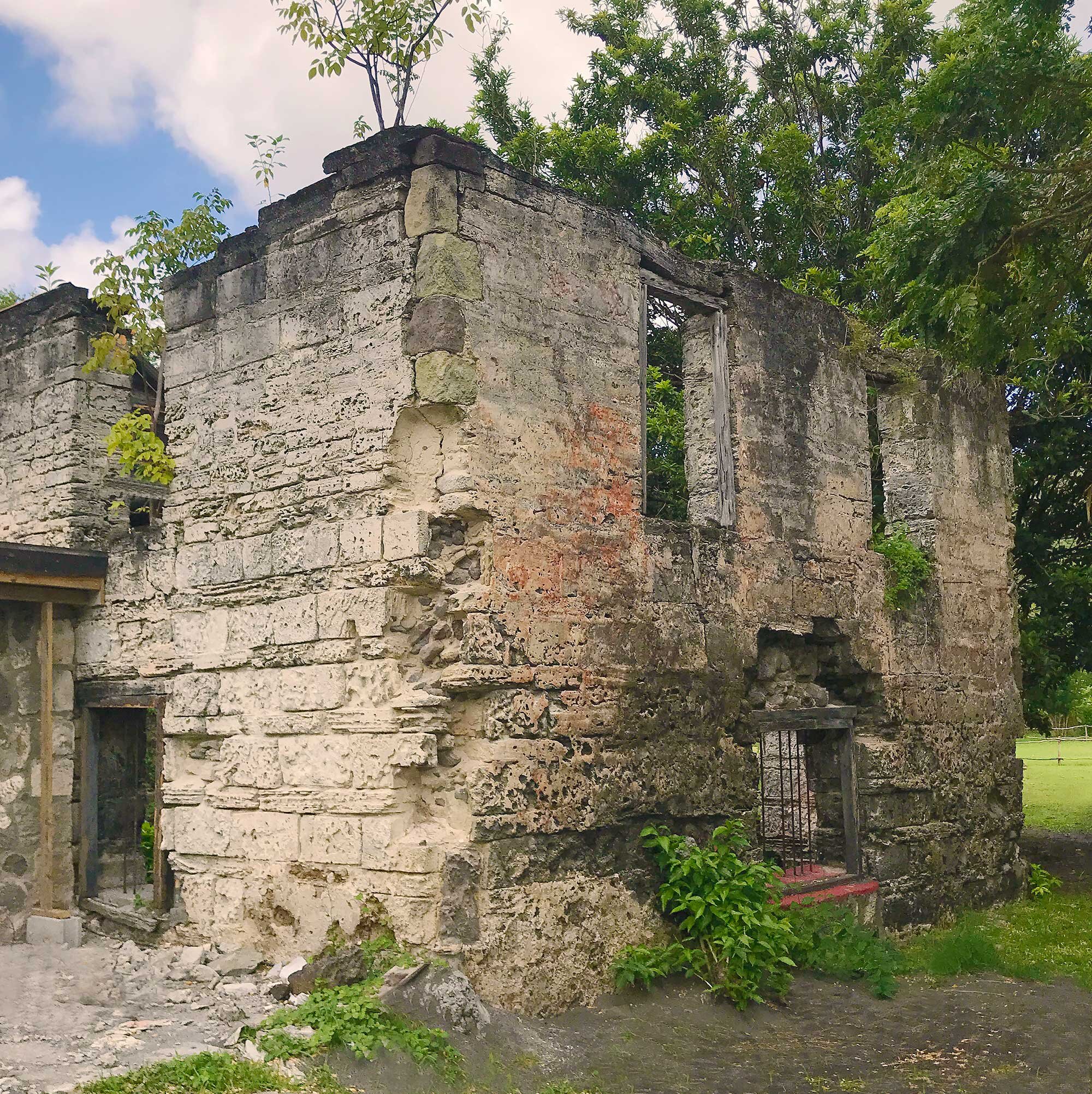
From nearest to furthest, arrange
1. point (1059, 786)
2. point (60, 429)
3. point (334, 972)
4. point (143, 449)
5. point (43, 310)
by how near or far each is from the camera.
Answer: point (334, 972)
point (143, 449)
point (60, 429)
point (43, 310)
point (1059, 786)

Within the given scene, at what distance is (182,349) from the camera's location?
7.66 meters

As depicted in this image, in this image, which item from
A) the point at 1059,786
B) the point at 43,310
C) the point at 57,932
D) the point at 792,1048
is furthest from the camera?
the point at 1059,786

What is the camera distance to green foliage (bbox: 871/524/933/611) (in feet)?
29.5

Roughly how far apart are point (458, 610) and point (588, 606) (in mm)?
879

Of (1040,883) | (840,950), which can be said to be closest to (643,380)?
(840,950)

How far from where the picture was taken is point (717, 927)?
6781mm

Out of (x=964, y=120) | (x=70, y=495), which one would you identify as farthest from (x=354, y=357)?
(x=964, y=120)

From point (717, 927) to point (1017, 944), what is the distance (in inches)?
115

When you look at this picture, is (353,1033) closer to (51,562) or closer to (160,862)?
(160,862)

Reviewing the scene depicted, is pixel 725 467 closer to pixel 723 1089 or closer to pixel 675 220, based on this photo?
pixel 723 1089

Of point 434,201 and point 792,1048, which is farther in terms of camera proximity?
point 434,201

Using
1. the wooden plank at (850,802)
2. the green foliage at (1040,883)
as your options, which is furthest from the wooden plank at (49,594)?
the green foliage at (1040,883)

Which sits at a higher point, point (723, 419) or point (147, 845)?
point (723, 419)

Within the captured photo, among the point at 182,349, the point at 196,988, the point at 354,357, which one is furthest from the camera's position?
the point at 182,349
